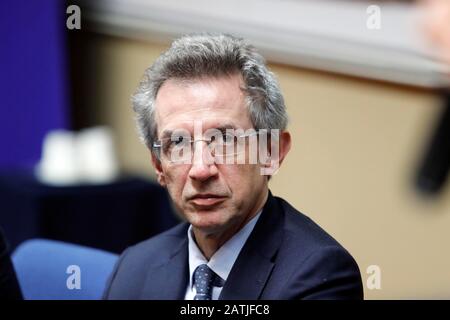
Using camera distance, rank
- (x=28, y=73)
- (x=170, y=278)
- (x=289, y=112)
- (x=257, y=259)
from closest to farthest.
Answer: (x=257, y=259) → (x=170, y=278) → (x=289, y=112) → (x=28, y=73)

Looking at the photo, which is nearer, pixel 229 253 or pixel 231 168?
pixel 231 168

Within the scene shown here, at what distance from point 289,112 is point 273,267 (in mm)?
408

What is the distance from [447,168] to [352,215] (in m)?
1.64

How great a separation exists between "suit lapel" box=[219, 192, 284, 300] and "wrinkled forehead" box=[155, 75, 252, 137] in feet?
0.70

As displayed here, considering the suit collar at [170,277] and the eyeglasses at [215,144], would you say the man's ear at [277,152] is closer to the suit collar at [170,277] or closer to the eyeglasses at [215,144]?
the eyeglasses at [215,144]

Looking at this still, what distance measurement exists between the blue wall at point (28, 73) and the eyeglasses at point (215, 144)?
134 inches

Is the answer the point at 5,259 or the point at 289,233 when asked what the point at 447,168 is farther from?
the point at 5,259

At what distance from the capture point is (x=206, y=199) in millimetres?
1486

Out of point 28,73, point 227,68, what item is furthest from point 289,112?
point 28,73

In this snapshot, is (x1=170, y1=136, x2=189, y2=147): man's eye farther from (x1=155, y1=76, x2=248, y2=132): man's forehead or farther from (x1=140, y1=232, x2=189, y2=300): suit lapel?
(x1=140, y1=232, x2=189, y2=300): suit lapel

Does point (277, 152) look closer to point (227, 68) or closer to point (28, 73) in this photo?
point (227, 68)

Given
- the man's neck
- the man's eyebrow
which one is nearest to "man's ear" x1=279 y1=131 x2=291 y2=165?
the man's neck

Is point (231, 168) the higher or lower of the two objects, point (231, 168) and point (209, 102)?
the lower

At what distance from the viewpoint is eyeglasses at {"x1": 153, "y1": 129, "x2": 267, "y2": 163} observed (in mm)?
1474
